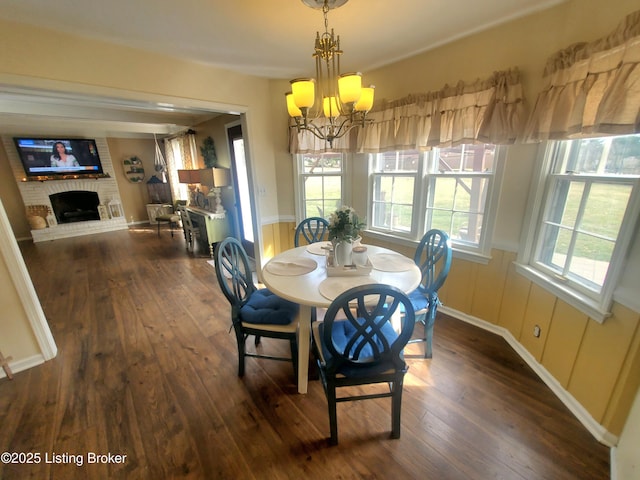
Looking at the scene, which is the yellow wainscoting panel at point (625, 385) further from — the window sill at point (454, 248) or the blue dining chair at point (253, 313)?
the blue dining chair at point (253, 313)

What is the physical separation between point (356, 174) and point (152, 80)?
2135mm

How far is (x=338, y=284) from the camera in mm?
1599

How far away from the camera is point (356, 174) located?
9.77 ft

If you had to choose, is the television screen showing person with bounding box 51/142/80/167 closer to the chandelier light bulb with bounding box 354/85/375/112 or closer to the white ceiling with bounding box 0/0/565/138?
the white ceiling with bounding box 0/0/565/138

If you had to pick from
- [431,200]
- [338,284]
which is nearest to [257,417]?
[338,284]

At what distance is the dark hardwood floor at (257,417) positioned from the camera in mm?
1311

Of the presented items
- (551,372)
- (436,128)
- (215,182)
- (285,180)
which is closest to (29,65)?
(285,180)

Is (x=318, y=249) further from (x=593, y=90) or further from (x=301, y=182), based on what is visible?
(x=593, y=90)

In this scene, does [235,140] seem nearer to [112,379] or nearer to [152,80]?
[152,80]

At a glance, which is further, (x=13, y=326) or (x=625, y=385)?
(x=13, y=326)

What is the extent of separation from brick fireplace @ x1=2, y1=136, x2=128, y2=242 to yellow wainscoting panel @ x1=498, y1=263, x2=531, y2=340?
8395 mm

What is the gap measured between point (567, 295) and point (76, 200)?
366 inches

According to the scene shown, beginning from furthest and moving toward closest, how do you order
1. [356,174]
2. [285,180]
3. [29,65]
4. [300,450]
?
[285,180] < [356,174] < [29,65] < [300,450]

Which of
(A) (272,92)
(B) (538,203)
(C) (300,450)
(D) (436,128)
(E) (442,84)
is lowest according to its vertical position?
(C) (300,450)
